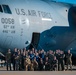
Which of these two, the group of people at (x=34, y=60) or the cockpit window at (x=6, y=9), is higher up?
the cockpit window at (x=6, y=9)

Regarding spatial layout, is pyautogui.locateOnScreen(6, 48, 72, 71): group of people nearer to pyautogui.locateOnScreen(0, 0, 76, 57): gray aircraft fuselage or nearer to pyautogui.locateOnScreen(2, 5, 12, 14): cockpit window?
pyautogui.locateOnScreen(0, 0, 76, 57): gray aircraft fuselage

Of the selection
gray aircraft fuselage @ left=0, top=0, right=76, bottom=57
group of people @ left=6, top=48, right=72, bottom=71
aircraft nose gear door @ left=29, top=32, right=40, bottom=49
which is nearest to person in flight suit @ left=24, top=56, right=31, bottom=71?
group of people @ left=6, top=48, right=72, bottom=71

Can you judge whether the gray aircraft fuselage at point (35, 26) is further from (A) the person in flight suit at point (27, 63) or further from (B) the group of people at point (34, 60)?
(A) the person in flight suit at point (27, 63)

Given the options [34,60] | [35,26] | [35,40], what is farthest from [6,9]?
[34,60]

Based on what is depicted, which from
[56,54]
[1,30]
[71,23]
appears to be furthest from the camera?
[71,23]

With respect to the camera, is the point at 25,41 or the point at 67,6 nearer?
the point at 25,41

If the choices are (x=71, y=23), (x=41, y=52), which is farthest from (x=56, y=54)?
(x=71, y=23)

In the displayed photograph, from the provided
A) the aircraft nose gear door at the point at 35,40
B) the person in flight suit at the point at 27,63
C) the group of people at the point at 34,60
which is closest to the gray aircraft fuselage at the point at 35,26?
the aircraft nose gear door at the point at 35,40

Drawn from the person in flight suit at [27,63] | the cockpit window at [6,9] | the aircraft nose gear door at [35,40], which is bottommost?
the person in flight suit at [27,63]

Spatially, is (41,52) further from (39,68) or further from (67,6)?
(67,6)

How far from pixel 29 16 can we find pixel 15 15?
96 centimetres

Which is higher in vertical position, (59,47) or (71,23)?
(71,23)

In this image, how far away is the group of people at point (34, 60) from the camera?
21031mm

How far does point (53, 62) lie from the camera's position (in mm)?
21516
